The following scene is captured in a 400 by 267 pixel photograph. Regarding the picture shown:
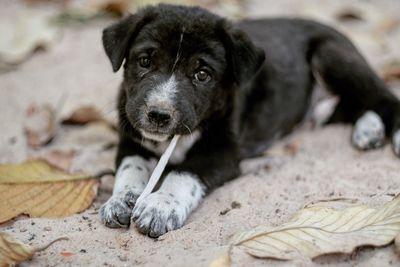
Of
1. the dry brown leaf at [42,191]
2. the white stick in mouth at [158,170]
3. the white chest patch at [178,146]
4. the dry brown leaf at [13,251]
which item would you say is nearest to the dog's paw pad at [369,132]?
the white chest patch at [178,146]

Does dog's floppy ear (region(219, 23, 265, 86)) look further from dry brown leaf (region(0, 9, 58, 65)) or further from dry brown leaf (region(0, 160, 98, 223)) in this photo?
dry brown leaf (region(0, 9, 58, 65))

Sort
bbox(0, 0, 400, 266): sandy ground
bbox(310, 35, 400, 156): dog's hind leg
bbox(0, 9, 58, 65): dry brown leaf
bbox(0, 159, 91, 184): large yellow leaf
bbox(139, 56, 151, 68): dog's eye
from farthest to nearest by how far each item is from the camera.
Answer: bbox(0, 9, 58, 65): dry brown leaf
bbox(310, 35, 400, 156): dog's hind leg
bbox(139, 56, 151, 68): dog's eye
bbox(0, 159, 91, 184): large yellow leaf
bbox(0, 0, 400, 266): sandy ground

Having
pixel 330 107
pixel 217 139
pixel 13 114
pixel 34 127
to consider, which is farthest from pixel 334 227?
pixel 13 114

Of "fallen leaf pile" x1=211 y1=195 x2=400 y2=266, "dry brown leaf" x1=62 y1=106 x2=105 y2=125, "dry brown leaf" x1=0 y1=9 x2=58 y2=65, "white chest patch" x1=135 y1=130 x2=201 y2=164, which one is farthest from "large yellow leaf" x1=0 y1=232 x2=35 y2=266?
"dry brown leaf" x1=0 y1=9 x2=58 y2=65

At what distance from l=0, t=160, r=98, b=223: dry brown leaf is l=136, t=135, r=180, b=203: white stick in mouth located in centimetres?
42

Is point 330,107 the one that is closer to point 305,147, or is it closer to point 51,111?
point 305,147

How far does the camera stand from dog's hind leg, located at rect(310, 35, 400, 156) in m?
5.25

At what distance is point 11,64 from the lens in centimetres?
651

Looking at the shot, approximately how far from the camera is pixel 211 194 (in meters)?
4.43

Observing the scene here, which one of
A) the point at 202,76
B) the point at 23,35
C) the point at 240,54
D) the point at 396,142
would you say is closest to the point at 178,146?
the point at 202,76

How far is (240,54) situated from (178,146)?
0.84 meters

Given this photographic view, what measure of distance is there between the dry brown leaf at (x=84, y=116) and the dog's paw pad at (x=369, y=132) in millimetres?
2297

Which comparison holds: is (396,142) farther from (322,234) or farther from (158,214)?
(158,214)

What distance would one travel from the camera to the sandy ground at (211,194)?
3.41 m
